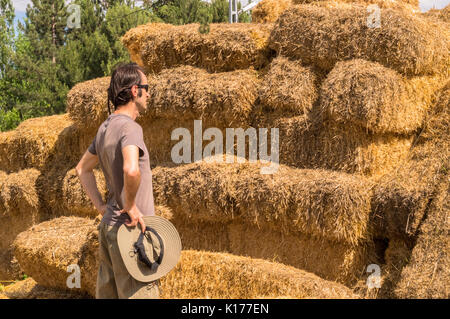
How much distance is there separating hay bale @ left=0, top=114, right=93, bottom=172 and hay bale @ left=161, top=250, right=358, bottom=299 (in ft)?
9.43

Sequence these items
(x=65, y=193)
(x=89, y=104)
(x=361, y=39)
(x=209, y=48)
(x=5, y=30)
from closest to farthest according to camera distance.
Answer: (x=361, y=39)
(x=209, y=48)
(x=89, y=104)
(x=65, y=193)
(x=5, y=30)

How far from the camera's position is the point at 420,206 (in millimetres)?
4422

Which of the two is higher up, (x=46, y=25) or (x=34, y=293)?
(x=46, y=25)

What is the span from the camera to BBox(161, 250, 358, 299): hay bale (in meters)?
4.77

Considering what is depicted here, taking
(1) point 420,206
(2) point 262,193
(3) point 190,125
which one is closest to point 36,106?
(3) point 190,125

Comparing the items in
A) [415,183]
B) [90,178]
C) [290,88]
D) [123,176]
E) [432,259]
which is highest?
[290,88]

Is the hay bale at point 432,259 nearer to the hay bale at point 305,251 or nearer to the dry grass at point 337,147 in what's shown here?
the hay bale at point 305,251

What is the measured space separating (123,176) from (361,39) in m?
3.01

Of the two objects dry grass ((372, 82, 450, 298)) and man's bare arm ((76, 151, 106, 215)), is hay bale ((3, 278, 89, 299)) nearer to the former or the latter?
man's bare arm ((76, 151, 106, 215))

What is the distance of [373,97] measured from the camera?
4887mm

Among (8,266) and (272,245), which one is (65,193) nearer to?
(8,266)

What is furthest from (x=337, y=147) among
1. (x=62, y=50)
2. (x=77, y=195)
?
(x=62, y=50)
